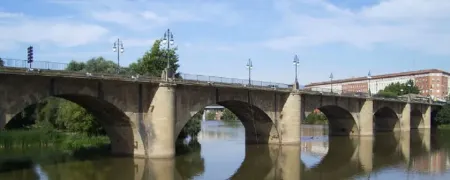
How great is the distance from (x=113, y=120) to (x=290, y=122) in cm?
2050

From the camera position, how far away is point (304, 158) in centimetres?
4022

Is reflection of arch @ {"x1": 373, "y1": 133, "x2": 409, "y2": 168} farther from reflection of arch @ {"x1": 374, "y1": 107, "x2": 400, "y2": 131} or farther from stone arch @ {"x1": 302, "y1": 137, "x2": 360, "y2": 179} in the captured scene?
→ reflection of arch @ {"x1": 374, "y1": 107, "x2": 400, "y2": 131}

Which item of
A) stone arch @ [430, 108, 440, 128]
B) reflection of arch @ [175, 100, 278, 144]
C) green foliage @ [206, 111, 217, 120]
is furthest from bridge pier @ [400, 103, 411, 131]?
green foliage @ [206, 111, 217, 120]

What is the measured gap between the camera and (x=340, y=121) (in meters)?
66.9

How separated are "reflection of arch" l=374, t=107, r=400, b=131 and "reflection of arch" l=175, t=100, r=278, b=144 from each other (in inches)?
1445

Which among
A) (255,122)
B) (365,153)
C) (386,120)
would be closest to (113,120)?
(255,122)

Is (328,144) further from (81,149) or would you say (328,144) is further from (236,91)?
(81,149)

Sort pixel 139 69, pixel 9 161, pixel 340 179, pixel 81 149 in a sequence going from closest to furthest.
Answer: pixel 340 179 < pixel 9 161 < pixel 81 149 < pixel 139 69

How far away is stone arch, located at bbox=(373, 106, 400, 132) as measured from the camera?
79.8 m

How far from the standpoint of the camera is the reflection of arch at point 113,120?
109 feet

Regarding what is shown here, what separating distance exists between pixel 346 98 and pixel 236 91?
77.5ft

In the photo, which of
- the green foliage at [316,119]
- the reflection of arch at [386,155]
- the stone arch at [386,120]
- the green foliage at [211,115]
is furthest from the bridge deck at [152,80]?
the green foliage at [211,115]

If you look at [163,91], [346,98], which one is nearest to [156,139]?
[163,91]

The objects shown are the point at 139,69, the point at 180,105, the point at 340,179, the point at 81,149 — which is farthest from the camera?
the point at 139,69
